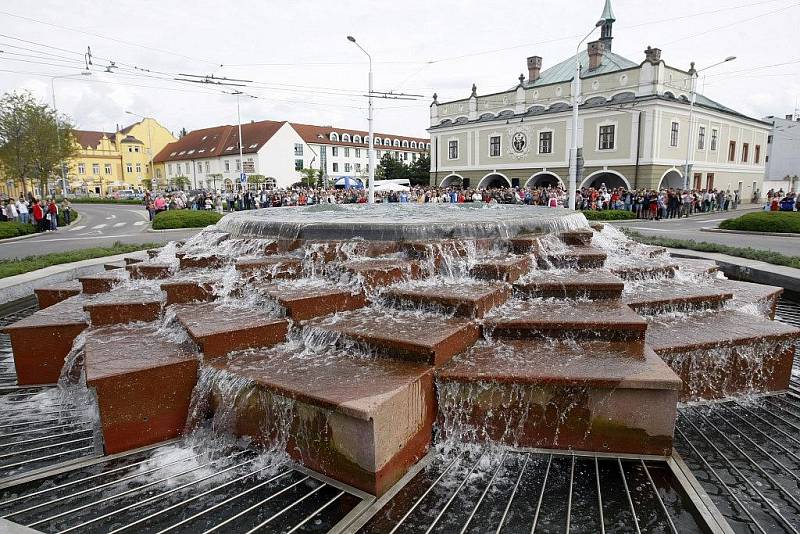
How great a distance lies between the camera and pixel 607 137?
36562 mm

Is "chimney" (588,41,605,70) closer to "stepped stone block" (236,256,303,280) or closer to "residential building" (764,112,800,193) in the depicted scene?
"residential building" (764,112,800,193)

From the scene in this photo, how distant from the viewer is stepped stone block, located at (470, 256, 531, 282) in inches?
218

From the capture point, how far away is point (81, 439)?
405 cm

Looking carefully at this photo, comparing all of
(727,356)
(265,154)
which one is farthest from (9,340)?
(265,154)

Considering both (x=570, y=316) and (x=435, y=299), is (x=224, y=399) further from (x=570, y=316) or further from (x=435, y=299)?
(x=570, y=316)

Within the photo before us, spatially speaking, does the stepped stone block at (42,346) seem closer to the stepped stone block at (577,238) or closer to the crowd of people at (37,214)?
the stepped stone block at (577,238)

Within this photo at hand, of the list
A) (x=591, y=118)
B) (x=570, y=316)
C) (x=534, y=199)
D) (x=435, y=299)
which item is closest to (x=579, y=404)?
(x=570, y=316)

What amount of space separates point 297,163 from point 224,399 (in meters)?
68.4

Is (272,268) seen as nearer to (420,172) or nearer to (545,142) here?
(545,142)

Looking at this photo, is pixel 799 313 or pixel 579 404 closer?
pixel 579 404

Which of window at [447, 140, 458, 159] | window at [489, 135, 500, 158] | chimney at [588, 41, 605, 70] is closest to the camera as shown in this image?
chimney at [588, 41, 605, 70]

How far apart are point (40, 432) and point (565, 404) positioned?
14.0ft

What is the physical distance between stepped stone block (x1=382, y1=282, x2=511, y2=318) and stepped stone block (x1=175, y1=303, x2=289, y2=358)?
3.87 feet

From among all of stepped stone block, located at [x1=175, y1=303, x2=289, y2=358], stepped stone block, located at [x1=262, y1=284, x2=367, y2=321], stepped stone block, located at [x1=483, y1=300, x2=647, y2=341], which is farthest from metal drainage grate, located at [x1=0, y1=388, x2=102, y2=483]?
stepped stone block, located at [x1=483, y1=300, x2=647, y2=341]
